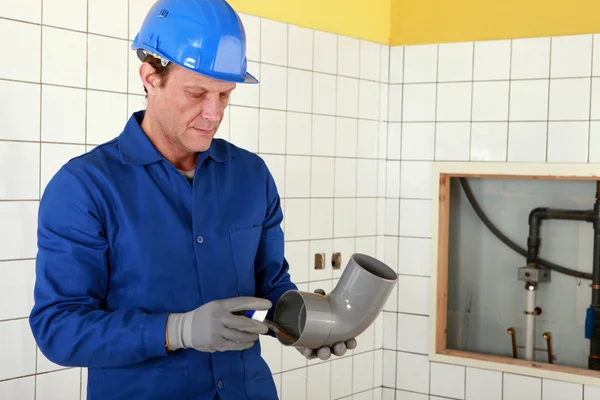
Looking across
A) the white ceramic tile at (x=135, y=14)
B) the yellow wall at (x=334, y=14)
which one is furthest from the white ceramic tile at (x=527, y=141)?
the white ceramic tile at (x=135, y=14)

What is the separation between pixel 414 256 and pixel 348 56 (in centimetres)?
98

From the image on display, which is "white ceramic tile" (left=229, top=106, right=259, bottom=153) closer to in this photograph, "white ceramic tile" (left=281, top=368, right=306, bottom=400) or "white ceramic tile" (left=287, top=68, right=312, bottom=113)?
"white ceramic tile" (left=287, top=68, right=312, bottom=113)

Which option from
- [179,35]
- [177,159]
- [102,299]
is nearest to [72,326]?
[102,299]

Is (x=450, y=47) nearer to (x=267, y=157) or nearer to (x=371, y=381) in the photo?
(x=267, y=157)

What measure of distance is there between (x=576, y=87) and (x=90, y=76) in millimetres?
2016

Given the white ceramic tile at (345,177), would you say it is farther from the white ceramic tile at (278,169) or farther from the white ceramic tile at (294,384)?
the white ceramic tile at (294,384)

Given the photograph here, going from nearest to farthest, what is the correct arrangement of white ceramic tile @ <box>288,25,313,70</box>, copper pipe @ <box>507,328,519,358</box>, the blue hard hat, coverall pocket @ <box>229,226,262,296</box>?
the blue hard hat
coverall pocket @ <box>229,226,262,296</box>
white ceramic tile @ <box>288,25,313,70</box>
copper pipe @ <box>507,328,519,358</box>

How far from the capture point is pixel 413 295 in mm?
3912

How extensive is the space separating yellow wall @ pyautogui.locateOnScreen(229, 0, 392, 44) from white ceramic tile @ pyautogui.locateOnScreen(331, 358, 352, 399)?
148 cm

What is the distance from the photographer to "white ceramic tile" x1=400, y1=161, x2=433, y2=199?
12.7 ft

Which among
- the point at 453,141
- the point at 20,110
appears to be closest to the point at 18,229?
the point at 20,110

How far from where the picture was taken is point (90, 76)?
260cm

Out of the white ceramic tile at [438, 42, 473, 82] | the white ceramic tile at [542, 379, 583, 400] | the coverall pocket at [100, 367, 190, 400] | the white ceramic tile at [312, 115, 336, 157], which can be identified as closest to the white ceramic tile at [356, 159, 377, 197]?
the white ceramic tile at [312, 115, 336, 157]

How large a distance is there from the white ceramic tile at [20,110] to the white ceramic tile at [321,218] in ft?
4.60
